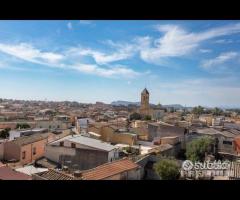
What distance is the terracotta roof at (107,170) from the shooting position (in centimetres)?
577

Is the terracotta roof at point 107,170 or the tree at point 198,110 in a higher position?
the tree at point 198,110

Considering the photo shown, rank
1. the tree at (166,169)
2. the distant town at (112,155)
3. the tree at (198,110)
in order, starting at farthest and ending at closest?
the tree at (198,110), the tree at (166,169), the distant town at (112,155)

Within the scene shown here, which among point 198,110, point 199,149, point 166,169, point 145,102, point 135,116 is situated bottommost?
point 166,169

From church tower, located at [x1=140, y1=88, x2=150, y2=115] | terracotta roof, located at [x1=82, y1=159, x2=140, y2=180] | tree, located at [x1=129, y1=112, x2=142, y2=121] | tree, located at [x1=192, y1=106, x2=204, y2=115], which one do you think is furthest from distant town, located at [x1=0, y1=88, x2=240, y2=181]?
tree, located at [x1=192, y1=106, x2=204, y2=115]

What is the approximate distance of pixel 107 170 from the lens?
6371 millimetres

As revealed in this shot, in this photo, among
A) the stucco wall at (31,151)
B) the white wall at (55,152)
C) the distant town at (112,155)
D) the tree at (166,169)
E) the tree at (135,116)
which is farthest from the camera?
the tree at (135,116)

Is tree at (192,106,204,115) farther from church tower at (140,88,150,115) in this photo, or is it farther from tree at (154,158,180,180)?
tree at (154,158,180,180)

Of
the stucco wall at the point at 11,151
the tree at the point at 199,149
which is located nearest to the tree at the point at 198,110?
the tree at the point at 199,149

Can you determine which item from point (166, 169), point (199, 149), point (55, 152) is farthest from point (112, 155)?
point (199, 149)

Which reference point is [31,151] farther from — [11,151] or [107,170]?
[107,170]

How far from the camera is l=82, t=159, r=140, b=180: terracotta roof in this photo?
5.77m

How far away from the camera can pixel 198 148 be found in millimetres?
10609

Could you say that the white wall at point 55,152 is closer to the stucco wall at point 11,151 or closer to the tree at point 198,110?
the stucco wall at point 11,151
